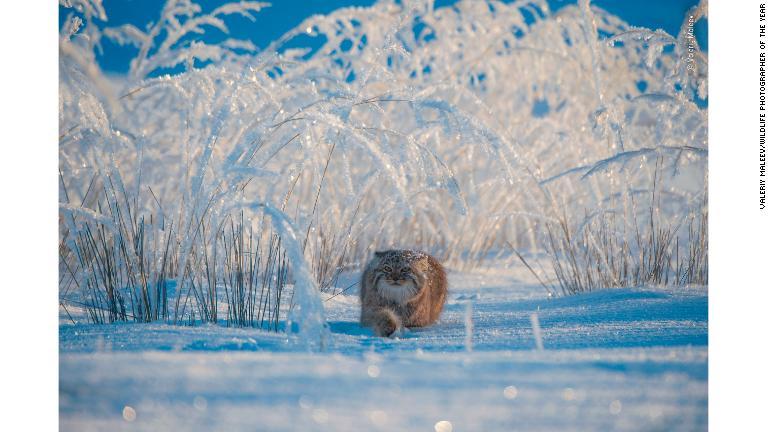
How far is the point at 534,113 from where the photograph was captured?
21.1 feet

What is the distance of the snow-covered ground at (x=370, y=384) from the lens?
4.57ft

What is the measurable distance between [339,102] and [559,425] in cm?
156

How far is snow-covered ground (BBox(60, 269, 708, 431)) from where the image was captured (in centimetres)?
139

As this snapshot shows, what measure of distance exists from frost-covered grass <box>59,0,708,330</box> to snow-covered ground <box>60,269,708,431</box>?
0.81 feet

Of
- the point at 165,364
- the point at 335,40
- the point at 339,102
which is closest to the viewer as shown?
the point at 165,364

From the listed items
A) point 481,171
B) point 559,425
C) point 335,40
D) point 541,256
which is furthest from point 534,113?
point 559,425

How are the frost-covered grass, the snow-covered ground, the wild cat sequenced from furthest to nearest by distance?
the wild cat < the frost-covered grass < the snow-covered ground

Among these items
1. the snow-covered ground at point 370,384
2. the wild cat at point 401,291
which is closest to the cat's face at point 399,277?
the wild cat at point 401,291

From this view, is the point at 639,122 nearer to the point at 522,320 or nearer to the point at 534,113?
the point at 534,113

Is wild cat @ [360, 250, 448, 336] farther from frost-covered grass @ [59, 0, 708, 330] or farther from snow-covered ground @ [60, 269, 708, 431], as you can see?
snow-covered ground @ [60, 269, 708, 431]

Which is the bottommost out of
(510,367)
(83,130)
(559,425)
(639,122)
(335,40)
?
(559,425)

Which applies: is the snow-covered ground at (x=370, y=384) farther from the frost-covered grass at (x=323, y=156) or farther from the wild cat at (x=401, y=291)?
the wild cat at (x=401, y=291)

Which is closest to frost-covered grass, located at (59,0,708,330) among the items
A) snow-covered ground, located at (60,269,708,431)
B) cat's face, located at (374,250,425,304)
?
snow-covered ground, located at (60,269,708,431)

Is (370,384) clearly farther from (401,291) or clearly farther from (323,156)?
(323,156)
